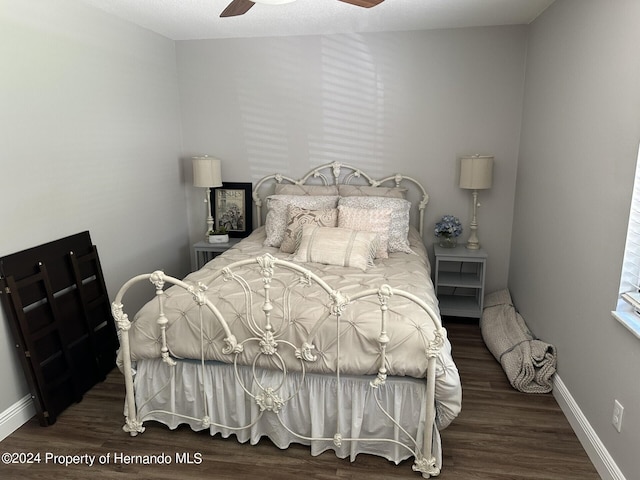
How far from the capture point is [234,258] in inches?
128

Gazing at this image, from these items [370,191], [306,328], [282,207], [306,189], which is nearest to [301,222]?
A: [282,207]

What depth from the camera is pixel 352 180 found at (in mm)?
4199

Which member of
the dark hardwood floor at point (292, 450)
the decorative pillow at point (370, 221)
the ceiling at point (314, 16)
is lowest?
the dark hardwood floor at point (292, 450)

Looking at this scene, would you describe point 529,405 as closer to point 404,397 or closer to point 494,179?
point 404,397

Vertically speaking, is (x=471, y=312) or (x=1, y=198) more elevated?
(x=1, y=198)

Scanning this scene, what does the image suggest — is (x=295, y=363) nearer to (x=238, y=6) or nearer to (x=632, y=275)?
(x=632, y=275)

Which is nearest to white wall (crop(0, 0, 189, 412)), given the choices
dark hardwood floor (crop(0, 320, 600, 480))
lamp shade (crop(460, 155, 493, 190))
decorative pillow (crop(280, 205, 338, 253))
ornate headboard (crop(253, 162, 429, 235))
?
dark hardwood floor (crop(0, 320, 600, 480))

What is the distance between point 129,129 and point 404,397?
2.84m

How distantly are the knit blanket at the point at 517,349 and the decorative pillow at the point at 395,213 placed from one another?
89 centimetres

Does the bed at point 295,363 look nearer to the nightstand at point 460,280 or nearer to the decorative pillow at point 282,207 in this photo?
the decorative pillow at point 282,207

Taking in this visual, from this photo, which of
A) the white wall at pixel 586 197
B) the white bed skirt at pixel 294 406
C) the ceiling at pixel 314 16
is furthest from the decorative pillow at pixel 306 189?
the white bed skirt at pixel 294 406

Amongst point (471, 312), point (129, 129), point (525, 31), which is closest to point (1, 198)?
point (129, 129)

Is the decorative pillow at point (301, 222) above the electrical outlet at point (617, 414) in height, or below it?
above

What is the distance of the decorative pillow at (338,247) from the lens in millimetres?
3055
